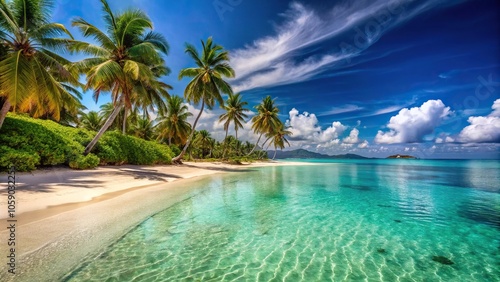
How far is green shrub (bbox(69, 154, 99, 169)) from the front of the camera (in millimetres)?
13691

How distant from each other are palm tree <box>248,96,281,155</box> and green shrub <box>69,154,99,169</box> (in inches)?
1321

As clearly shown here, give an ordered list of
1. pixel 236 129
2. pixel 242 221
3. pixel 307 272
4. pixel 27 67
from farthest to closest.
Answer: pixel 236 129
pixel 27 67
pixel 242 221
pixel 307 272

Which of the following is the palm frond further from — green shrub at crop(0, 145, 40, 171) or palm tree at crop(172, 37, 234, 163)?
palm tree at crop(172, 37, 234, 163)

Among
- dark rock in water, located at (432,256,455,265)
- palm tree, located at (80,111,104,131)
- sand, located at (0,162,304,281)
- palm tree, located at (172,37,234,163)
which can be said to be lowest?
dark rock in water, located at (432,256,455,265)

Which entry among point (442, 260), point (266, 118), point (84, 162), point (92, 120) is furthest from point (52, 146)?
point (266, 118)

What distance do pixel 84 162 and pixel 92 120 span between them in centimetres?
2824

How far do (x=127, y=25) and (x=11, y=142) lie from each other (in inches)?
412

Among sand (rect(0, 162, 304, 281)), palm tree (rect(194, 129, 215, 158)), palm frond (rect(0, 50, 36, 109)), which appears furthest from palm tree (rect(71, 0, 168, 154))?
palm tree (rect(194, 129, 215, 158))

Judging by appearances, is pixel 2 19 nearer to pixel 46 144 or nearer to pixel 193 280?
pixel 46 144

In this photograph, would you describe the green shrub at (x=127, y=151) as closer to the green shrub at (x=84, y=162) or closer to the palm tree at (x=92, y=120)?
the green shrub at (x=84, y=162)

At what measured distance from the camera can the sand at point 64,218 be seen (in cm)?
381

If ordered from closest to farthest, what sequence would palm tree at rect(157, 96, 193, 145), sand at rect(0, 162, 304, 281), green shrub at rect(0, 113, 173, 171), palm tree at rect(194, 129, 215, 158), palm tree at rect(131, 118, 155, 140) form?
sand at rect(0, 162, 304, 281) → green shrub at rect(0, 113, 173, 171) → palm tree at rect(157, 96, 193, 145) → palm tree at rect(131, 118, 155, 140) → palm tree at rect(194, 129, 215, 158)

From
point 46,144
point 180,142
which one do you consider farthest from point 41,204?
point 180,142

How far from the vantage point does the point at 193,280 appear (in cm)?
360
